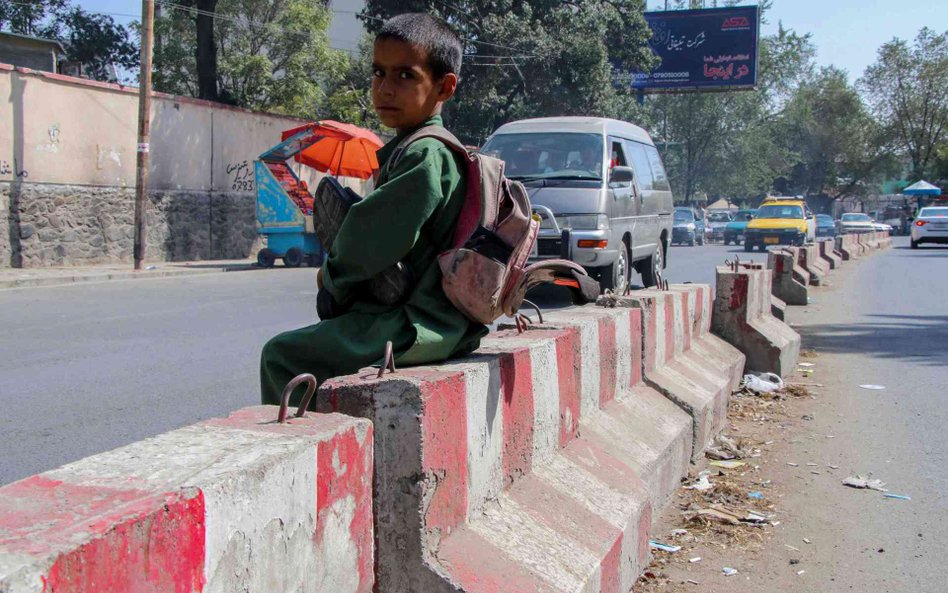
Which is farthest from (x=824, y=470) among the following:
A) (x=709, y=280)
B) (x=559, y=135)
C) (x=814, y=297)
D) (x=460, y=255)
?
(x=709, y=280)

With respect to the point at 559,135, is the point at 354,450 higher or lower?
lower

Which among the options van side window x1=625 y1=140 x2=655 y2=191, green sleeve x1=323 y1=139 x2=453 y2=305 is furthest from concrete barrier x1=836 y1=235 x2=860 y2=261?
green sleeve x1=323 y1=139 x2=453 y2=305

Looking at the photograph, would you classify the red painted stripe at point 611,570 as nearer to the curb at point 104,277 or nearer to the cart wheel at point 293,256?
the curb at point 104,277

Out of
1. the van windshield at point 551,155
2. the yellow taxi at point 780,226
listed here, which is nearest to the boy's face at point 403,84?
the van windshield at point 551,155

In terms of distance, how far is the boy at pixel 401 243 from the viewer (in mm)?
2693

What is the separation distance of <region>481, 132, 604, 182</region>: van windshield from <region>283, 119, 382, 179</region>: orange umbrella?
8.25m

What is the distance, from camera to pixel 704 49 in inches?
1623

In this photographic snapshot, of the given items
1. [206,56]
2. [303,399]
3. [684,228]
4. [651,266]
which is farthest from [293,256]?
[684,228]

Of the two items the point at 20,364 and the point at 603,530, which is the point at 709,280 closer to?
the point at 20,364

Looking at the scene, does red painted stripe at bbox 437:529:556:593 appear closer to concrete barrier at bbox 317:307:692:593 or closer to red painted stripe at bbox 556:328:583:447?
concrete barrier at bbox 317:307:692:593

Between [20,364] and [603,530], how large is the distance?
6108mm

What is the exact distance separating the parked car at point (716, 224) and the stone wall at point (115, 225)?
2866cm

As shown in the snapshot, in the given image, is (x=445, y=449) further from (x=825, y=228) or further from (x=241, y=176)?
(x=825, y=228)

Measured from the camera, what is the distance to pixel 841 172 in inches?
2995
